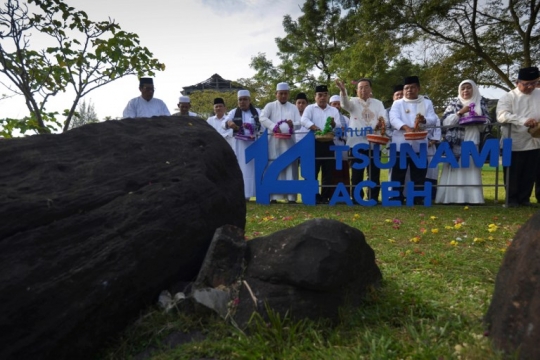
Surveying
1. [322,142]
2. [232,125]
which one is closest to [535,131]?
[322,142]

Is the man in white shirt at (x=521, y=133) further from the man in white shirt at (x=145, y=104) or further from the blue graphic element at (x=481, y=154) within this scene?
the man in white shirt at (x=145, y=104)

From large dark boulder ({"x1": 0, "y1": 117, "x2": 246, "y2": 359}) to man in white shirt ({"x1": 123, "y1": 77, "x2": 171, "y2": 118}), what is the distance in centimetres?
542

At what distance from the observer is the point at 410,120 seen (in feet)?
26.5

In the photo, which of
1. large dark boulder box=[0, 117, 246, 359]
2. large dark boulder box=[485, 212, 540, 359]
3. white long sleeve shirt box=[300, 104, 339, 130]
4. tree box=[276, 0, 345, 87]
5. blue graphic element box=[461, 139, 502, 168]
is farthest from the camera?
tree box=[276, 0, 345, 87]

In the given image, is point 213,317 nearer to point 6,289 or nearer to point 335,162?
point 6,289

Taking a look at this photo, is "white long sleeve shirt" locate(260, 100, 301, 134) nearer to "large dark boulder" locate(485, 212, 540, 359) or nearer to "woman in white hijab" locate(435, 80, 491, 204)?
"woman in white hijab" locate(435, 80, 491, 204)

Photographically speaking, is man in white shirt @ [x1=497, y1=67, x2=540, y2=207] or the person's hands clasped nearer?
man in white shirt @ [x1=497, y1=67, x2=540, y2=207]

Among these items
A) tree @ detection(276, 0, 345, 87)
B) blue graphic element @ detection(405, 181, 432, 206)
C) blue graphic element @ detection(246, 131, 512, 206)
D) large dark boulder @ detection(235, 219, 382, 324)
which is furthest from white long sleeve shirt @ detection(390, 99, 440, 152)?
tree @ detection(276, 0, 345, 87)

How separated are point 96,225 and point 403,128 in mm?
6169

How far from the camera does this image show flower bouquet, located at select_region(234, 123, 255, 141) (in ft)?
29.6

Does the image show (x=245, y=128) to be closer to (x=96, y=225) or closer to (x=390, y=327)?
(x=96, y=225)

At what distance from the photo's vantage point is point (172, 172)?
303cm

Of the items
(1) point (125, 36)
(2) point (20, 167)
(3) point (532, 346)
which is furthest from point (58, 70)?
(3) point (532, 346)

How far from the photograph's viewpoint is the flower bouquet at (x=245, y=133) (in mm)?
9023
